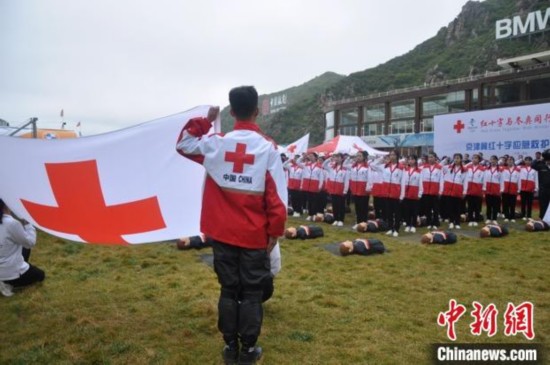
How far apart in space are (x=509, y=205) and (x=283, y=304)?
11.1 metres

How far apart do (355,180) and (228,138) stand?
8.96m

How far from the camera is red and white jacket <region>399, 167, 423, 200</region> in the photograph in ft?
36.3

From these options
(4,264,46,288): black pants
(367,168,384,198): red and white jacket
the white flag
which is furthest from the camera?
the white flag

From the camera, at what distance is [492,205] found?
13352 mm

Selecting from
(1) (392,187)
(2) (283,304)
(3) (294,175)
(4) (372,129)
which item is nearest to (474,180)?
(1) (392,187)

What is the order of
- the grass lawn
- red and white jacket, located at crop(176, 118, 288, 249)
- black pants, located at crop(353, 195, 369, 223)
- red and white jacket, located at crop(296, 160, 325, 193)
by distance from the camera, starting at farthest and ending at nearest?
red and white jacket, located at crop(296, 160, 325, 193), black pants, located at crop(353, 195, 369, 223), the grass lawn, red and white jacket, located at crop(176, 118, 288, 249)

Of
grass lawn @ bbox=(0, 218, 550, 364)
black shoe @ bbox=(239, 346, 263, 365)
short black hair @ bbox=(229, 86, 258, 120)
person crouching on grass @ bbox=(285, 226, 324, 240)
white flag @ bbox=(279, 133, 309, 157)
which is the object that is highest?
white flag @ bbox=(279, 133, 309, 157)

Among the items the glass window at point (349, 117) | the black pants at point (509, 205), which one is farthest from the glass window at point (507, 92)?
the black pants at point (509, 205)

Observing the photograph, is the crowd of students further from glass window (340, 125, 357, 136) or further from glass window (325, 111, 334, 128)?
glass window (325, 111, 334, 128)

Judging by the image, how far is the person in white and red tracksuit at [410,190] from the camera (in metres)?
11.1

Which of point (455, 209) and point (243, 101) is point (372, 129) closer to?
point (455, 209)

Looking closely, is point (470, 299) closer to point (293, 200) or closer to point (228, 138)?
point (228, 138)

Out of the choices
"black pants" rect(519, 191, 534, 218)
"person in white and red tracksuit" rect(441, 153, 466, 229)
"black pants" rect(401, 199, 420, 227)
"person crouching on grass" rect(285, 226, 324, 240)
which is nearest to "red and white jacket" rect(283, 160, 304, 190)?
"black pants" rect(401, 199, 420, 227)

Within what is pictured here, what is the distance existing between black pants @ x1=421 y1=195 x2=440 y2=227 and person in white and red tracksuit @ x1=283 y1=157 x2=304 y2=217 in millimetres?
4378
